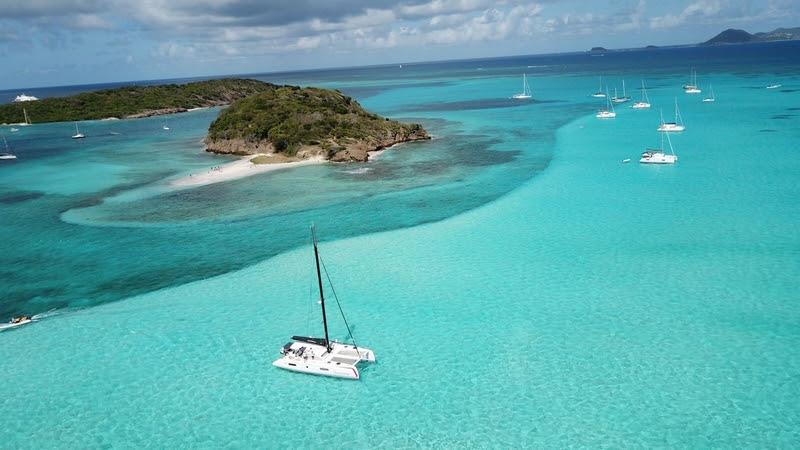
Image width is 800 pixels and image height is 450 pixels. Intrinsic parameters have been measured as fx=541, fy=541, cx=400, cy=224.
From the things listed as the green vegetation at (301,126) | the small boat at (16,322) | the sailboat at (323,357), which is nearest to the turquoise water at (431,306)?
the sailboat at (323,357)

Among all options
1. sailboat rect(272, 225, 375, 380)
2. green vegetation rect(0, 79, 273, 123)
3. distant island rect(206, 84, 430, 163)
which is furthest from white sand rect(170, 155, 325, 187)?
green vegetation rect(0, 79, 273, 123)

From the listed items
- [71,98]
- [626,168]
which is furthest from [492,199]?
[71,98]

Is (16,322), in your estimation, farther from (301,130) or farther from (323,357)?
(301,130)

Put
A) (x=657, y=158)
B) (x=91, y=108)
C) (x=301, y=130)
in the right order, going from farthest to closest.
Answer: (x=91, y=108)
(x=301, y=130)
(x=657, y=158)

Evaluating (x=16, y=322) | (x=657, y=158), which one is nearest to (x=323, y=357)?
(x=16, y=322)

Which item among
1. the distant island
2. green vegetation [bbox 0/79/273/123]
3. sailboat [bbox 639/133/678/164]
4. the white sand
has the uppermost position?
green vegetation [bbox 0/79/273/123]

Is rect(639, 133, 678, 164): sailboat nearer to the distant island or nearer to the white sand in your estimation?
the distant island
